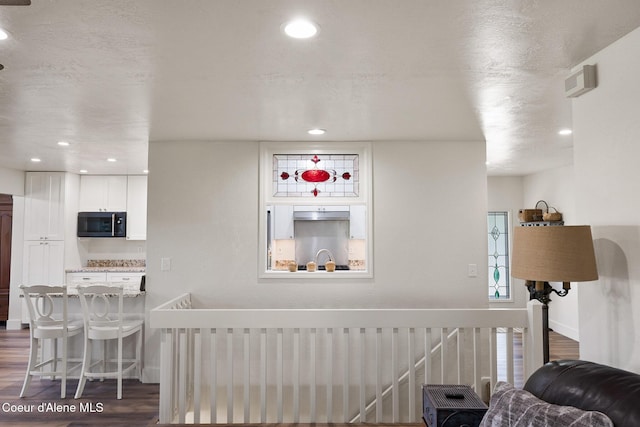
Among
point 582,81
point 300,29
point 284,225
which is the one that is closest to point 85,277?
point 284,225

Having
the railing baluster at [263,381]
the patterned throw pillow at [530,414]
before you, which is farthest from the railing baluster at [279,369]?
the patterned throw pillow at [530,414]

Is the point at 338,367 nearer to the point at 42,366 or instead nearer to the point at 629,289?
the point at 629,289

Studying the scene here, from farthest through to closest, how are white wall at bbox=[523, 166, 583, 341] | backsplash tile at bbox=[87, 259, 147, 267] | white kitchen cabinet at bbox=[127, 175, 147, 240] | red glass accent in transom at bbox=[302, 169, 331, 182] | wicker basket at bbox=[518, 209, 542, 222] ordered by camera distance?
backsplash tile at bbox=[87, 259, 147, 267], white kitchen cabinet at bbox=[127, 175, 147, 240], white wall at bbox=[523, 166, 583, 341], wicker basket at bbox=[518, 209, 542, 222], red glass accent in transom at bbox=[302, 169, 331, 182]

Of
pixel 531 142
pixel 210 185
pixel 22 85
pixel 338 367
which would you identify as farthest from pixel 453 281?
pixel 22 85

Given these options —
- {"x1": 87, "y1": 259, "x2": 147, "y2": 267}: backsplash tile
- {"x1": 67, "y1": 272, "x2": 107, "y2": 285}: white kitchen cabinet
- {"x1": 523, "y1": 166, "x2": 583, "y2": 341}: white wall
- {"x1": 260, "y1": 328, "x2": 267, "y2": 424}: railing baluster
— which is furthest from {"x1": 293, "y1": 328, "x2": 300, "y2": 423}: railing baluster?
{"x1": 87, "y1": 259, "x2": 147, "y2": 267}: backsplash tile

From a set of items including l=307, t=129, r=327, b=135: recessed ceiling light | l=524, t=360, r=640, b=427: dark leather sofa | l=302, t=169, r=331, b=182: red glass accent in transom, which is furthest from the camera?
l=302, t=169, r=331, b=182: red glass accent in transom

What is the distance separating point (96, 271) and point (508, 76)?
21.6 feet

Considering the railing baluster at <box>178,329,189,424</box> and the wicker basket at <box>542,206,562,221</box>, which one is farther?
the wicker basket at <box>542,206,562,221</box>

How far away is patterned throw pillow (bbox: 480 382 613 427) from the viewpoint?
1.46m

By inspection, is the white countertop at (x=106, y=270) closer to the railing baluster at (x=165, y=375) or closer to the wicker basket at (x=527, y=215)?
the railing baluster at (x=165, y=375)

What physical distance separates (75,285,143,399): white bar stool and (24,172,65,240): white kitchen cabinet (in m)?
2.82

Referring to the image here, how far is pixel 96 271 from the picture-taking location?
274 inches

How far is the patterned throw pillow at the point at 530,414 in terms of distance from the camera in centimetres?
146

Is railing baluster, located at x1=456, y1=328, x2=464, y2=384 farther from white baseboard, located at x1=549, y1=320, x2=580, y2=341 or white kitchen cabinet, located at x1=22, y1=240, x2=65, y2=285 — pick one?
white kitchen cabinet, located at x1=22, y1=240, x2=65, y2=285
